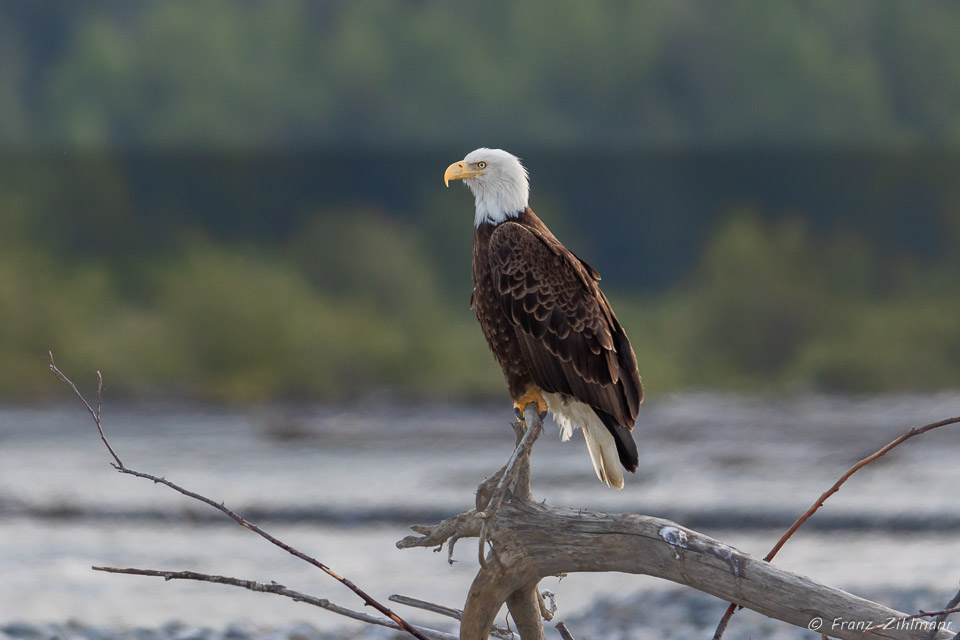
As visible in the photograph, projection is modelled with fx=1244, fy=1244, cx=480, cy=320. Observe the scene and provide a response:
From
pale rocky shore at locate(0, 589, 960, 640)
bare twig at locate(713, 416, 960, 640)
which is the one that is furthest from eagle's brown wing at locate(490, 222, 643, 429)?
pale rocky shore at locate(0, 589, 960, 640)

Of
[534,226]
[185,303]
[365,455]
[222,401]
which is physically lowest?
[534,226]

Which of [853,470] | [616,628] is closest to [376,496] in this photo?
[616,628]

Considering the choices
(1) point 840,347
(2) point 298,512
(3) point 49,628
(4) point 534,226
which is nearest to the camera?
(4) point 534,226

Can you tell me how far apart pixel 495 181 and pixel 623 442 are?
0.80 meters

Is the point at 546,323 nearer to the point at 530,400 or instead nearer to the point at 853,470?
the point at 530,400

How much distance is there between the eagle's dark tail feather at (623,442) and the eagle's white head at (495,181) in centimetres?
61

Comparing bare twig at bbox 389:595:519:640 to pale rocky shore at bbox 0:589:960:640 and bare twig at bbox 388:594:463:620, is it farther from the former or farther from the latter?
pale rocky shore at bbox 0:589:960:640

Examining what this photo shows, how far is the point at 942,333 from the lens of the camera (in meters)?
19.8

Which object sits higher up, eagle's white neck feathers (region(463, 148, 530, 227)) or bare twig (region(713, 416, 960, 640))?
eagle's white neck feathers (region(463, 148, 530, 227))

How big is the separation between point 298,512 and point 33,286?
37.7 feet

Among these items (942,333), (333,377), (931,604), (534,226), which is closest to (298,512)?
(931,604)

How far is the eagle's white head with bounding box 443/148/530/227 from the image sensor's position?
3.37 m

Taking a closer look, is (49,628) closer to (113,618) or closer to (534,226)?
(113,618)

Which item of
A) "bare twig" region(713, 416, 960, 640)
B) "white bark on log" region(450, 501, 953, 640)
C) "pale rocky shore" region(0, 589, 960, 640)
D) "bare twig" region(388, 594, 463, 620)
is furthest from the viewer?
"pale rocky shore" region(0, 589, 960, 640)
